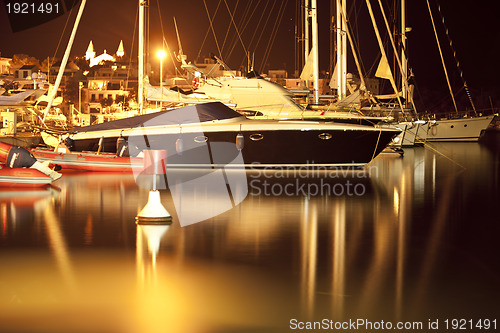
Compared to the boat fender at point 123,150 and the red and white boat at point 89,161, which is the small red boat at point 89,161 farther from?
the boat fender at point 123,150

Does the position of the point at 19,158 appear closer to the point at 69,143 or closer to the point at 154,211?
the point at 154,211

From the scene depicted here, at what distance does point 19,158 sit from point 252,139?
279 inches

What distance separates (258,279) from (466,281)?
7.05 ft

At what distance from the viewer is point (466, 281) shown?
27.1 ft

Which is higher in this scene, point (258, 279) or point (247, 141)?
point (247, 141)

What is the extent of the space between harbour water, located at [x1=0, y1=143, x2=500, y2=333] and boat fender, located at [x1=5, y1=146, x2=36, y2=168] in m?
1.63

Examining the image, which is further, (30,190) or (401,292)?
(30,190)

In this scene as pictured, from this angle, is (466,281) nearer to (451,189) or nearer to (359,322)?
(359,322)

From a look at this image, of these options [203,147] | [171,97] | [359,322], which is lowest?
[359,322]

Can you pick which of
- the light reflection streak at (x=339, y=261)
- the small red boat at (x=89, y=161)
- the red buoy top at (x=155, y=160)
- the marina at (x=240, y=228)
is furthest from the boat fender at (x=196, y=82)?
the red buoy top at (x=155, y=160)

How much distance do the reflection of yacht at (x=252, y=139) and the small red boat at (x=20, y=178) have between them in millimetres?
6072

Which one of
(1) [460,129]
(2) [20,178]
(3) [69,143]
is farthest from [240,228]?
(1) [460,129]

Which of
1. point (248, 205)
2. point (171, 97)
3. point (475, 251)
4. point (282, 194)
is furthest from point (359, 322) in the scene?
point (171, 97)

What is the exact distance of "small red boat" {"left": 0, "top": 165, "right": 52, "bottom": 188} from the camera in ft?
57.5
